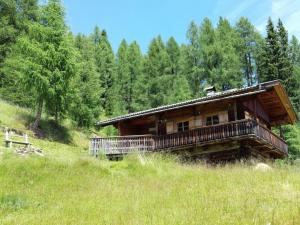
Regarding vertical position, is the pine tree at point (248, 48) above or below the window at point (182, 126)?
above

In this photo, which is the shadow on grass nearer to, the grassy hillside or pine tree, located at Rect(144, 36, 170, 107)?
the grassy hillside

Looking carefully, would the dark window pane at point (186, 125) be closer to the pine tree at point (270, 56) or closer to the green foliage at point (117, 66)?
the green foliage at point (117, 66)

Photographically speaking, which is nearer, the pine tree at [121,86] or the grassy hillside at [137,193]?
the grassy hillside at [137,193]

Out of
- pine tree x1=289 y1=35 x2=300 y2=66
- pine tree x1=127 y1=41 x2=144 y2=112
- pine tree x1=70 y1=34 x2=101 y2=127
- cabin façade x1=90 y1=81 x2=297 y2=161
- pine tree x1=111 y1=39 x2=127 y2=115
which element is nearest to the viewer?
cabin façade x1=90 y1=81 x2=297 y2=161

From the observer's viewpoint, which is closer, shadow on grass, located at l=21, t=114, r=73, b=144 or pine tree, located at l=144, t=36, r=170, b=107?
shadow on grass, located at l=21, t=114, r=73, b=144

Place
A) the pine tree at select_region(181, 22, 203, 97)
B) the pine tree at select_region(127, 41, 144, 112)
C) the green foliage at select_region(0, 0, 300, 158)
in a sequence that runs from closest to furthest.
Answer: the green foliage at select_region(0, 0, 300, 158), the pine tree at select_region(181, 22, 203, 97), the pine tree at select_region(127, 41, 144, 112)

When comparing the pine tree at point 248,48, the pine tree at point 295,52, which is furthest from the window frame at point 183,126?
the pine tree at point 295,52

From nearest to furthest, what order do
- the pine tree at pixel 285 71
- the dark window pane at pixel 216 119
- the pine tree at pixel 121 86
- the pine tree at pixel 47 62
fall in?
the dark window pane at pixel 216 119, the pine tree at pixel 47 62, the pine tree at pixel 285 71, the pine tree at pixel 121 86

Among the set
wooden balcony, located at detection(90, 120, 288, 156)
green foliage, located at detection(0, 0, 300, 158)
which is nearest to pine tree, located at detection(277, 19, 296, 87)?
green foliage, located at detection(0, 0, 300, 158)

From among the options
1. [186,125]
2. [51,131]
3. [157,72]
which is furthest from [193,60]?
[186,125]

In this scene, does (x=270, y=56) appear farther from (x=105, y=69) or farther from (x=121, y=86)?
(x=105, y=69)

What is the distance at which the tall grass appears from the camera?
10344mm

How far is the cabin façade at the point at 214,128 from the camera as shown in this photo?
950 inches

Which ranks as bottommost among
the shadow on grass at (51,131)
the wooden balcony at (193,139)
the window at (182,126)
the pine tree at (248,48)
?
the wooden balcony at (193,139)
